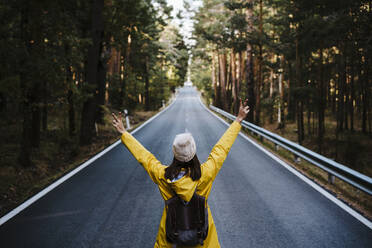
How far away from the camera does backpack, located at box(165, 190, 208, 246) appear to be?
2.28 m

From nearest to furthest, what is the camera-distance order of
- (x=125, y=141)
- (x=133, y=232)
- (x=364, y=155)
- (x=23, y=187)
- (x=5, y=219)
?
(x=125, y=141) < (x=133, y=232) < (x=5, y=219) < (x=23, y=187) < (x=364, y=155)

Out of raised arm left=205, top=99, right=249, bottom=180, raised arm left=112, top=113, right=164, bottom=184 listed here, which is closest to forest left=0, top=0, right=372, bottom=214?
raised arm left=112, top=113, right=164, bottom=184

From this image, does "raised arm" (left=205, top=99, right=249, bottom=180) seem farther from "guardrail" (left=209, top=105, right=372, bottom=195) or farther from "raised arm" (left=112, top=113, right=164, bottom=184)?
"guardrail" (left=209, top=105, right=372, bottom=195)

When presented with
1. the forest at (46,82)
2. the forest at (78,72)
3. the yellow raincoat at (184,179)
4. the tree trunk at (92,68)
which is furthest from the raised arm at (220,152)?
the tree trunk at (92,68)

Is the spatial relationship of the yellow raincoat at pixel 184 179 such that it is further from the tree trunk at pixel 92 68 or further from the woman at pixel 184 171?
the tree trunk at pixel 92 68

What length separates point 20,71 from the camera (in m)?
8.04

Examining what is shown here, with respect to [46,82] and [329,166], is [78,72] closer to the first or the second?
[46,82]

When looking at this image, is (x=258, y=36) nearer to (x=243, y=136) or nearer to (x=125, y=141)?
(x=243, y=136)

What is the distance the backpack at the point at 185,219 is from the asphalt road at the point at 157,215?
1.99 meters

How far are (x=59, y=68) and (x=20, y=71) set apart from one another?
126 centimetres

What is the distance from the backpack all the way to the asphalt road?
1.99 metres

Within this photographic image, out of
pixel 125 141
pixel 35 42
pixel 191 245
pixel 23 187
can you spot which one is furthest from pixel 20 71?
pixel 191 245

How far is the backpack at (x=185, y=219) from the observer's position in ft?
7.49

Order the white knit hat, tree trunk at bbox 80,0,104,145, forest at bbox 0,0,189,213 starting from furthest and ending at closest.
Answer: tree trunk at bbox 80,0,104,145 < forest at bbox 0,0,189,213 < the white knit hat
